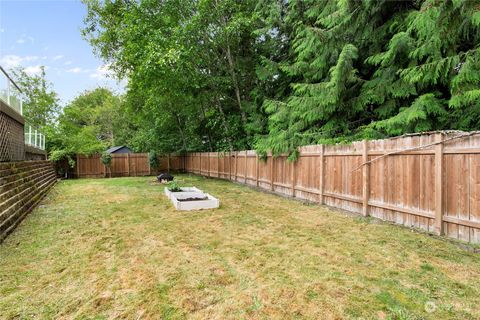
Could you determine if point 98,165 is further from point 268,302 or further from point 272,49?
point 268,302

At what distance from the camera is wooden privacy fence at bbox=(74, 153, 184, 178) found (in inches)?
695

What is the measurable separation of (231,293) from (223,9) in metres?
11.8

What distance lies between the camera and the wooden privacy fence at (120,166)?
695 inches

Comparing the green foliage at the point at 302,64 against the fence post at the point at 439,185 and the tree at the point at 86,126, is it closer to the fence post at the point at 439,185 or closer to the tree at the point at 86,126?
the fence post at the point at 439,185

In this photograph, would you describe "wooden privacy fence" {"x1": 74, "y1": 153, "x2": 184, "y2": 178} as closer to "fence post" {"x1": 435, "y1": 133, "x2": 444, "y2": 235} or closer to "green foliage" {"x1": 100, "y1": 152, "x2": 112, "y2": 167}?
"green foliage" {"x1": 100, "y1": 152, "x2": 112, "y2": 167}

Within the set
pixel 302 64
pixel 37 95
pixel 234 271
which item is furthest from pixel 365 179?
pixel 37 95

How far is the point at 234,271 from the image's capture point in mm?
3021

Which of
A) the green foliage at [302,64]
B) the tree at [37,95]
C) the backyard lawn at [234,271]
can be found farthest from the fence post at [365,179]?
the tree at [37,95]

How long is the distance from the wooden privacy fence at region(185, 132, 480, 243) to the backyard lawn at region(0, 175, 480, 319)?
0.32 metres

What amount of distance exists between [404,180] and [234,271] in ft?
11.5

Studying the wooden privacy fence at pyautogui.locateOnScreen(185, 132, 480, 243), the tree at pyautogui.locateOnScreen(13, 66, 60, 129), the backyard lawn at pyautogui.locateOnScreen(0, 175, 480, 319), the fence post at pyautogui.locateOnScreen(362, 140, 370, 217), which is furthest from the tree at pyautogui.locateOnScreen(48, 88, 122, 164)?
the fence post at pyautogui.locateOnScreen(362, 140, 370, 217)

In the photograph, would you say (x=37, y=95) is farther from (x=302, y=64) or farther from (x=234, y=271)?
(x=234, y=271)

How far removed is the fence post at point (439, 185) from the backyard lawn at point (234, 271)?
300 mm

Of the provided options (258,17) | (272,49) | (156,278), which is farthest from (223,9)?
(156,278)
